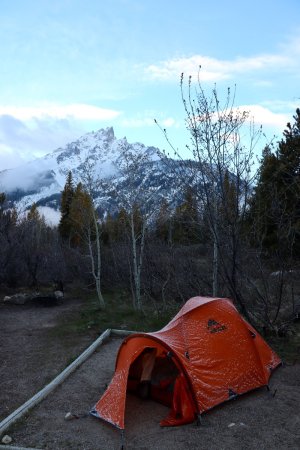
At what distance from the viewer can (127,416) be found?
7449 mm

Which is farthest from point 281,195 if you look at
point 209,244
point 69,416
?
point 69,416

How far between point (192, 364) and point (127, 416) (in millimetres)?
1407

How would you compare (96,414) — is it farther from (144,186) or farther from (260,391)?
(144,186)

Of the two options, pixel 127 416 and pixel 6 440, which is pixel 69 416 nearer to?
pixel 127 416

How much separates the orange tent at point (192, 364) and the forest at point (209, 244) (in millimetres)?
1954

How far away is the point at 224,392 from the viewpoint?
776 cm

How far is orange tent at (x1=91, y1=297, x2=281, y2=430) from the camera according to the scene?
24.0 ft

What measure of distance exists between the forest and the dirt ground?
293 cm

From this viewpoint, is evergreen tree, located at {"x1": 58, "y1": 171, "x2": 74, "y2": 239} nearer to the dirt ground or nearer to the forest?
the forest

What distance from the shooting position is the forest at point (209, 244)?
1024 cm

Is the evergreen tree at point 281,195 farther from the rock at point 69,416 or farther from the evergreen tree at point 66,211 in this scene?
the evergreen tree at point 66,211

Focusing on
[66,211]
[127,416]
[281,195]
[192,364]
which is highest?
[66,211]

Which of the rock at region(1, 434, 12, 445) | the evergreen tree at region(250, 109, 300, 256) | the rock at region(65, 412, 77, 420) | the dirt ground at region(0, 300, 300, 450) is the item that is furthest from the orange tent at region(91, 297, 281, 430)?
the evergreen tree at region(250, 109, 300, 256)

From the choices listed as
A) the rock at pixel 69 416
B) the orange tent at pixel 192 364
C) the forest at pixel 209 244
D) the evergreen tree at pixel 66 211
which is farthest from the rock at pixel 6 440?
the evergreen tree at pixel 66 211
